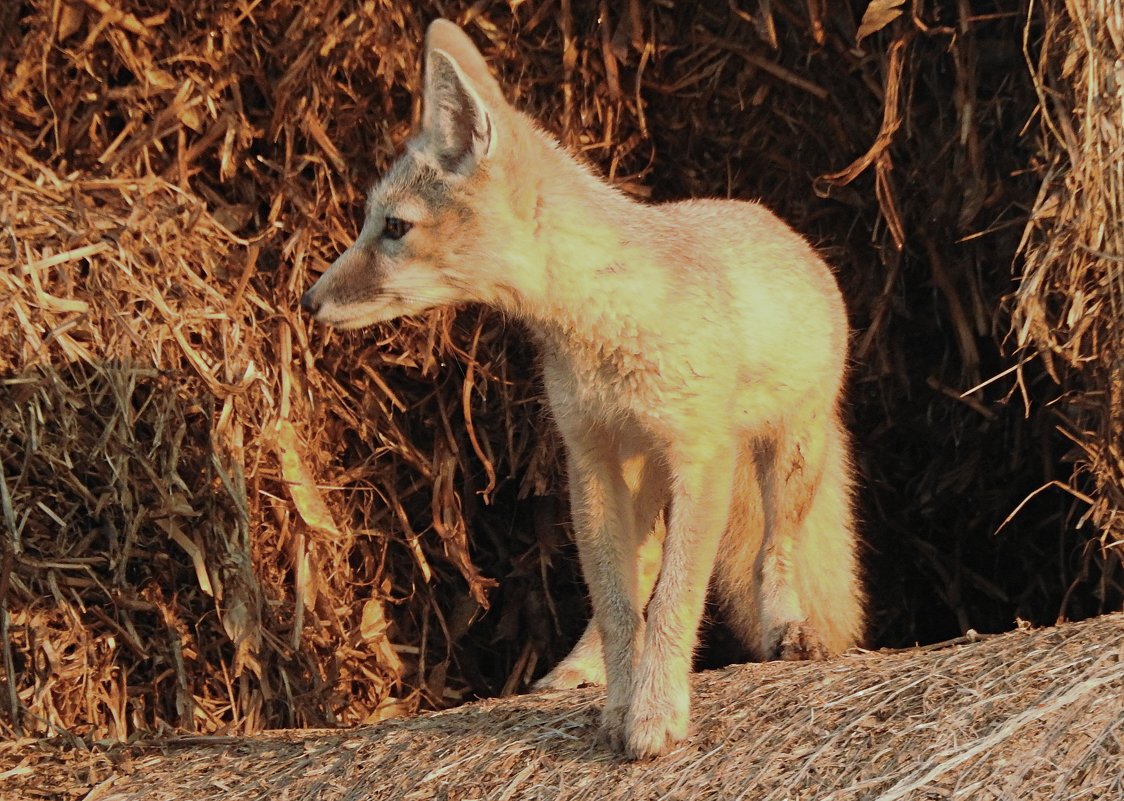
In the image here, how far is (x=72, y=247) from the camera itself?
540 centimetres

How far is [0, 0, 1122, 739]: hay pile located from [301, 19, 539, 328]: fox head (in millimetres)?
1273

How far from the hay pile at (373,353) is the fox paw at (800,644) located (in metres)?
1.08

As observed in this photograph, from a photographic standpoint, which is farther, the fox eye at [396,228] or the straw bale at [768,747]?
the fox eye at [396,228]

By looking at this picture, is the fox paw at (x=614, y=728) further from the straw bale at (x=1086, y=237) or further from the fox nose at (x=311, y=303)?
the straw bale at (x=1086, y=237)

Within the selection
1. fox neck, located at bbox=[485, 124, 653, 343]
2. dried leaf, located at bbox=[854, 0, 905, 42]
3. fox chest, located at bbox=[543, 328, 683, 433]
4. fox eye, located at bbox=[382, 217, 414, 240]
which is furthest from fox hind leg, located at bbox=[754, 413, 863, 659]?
fox eye, located at bbox=[382, 217, 414, 240]

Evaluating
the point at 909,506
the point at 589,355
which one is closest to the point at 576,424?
the point at 589,355

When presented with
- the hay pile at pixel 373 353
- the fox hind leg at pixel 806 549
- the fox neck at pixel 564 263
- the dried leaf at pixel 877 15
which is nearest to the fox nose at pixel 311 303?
the fox neck at pixel 564 263

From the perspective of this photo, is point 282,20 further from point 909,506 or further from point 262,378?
point 909,506

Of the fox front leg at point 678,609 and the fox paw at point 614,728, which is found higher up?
the fox front leg at point 678,609

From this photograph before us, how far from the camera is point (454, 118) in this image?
4281 mm

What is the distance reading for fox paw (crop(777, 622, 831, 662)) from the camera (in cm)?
520

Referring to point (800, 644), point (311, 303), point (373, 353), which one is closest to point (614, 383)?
point (311, 303)

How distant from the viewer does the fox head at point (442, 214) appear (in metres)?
4.26

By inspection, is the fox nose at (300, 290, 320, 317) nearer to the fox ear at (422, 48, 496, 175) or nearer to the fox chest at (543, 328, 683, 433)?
the fox ear at (422, 48, 496, 175)
